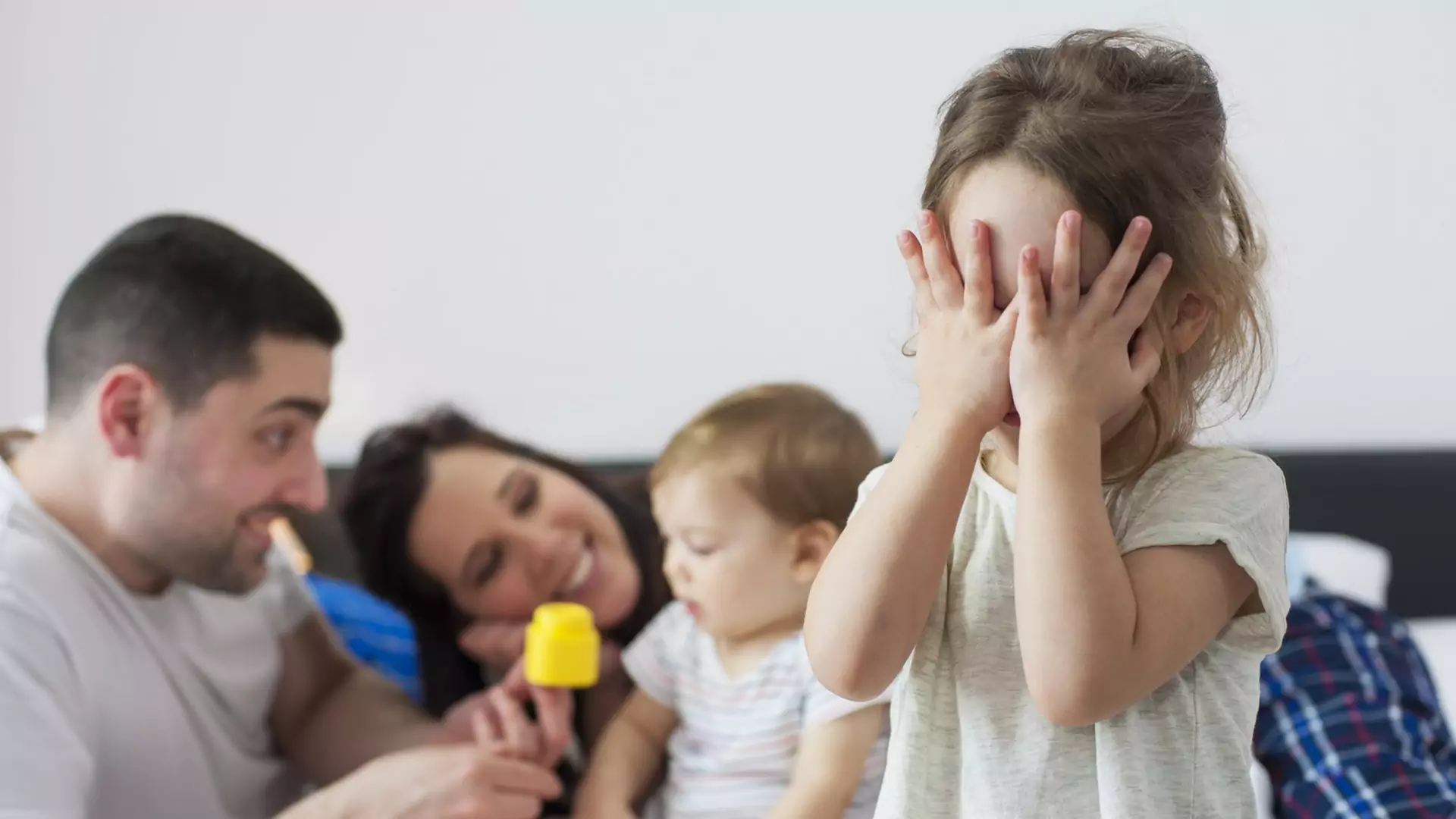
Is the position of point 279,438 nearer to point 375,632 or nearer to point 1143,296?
point 375,632

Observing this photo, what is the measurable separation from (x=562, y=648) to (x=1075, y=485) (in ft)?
2.53

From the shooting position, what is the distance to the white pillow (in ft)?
6.32

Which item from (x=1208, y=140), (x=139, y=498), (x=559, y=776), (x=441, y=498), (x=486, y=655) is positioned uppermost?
(x=1208, y=140)

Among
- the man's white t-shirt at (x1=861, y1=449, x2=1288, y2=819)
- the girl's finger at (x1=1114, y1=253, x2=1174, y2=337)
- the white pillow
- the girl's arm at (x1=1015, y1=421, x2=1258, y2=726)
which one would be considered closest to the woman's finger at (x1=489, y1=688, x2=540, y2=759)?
the man's white t-shirt at (x1=861, y1=449, x2=1288, y2=819)

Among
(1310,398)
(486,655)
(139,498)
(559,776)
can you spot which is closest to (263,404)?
(139,498)

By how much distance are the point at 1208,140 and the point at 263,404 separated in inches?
40.1

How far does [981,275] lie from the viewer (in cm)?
72

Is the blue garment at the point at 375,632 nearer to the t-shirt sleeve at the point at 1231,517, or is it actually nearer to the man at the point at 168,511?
the man at the point at 168,511

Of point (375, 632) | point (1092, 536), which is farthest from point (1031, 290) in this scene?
point (375, 632)

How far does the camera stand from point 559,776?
62.8 inches

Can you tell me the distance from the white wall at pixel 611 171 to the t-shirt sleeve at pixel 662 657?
0.86 m

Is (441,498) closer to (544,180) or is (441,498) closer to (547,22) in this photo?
(544,180)

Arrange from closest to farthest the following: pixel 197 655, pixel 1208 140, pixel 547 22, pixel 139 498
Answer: pixel 1208 140, pixel 139 498, pixel 197 655, pixel 547 22

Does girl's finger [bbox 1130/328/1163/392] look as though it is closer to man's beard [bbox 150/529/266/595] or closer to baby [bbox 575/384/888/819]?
baby [bbox 575/384/888/819]
